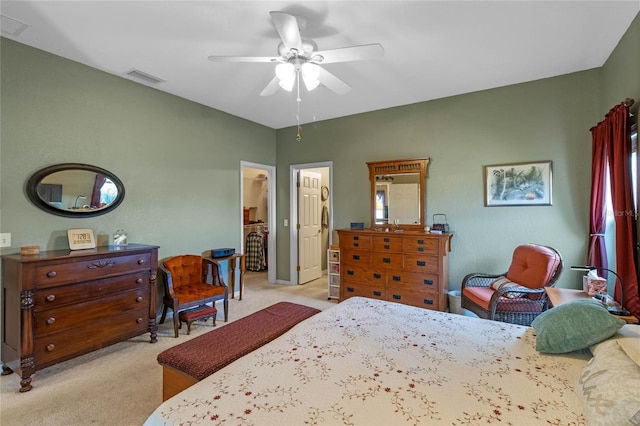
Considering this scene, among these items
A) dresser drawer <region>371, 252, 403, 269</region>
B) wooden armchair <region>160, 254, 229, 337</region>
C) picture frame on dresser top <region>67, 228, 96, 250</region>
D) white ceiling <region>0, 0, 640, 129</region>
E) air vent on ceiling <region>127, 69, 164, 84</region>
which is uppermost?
air vent on ceiling <region>127, 69, 164, 84</region>

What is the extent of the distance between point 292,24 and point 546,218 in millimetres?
3474

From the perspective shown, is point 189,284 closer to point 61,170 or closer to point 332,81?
point 61,170

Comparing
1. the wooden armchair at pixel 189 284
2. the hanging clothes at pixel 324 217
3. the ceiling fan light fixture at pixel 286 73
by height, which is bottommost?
the wooden armchair at pixel 189 284

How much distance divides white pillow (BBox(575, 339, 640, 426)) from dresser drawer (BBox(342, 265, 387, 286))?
2743 mm

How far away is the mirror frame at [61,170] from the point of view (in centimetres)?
272

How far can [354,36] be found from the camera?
2578 mm

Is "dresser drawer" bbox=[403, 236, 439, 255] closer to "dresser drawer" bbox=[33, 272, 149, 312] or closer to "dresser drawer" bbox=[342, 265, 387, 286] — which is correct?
"dresser drawer" bbox=[342, 265, 387, 286]

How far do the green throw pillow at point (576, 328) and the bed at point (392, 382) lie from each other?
6 centimetres

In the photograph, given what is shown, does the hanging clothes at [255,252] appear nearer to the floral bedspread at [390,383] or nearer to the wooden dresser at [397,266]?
the wooden dresser at [397,266]

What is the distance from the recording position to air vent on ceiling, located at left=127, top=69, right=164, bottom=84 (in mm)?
3252

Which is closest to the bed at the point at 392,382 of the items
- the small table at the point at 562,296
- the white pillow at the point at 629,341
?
the white pillow at the point at 629,341

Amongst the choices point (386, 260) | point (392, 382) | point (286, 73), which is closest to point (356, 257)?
point (386, 260)

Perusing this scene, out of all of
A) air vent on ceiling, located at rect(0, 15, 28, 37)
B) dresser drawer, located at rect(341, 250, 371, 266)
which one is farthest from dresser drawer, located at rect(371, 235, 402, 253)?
air vent on ceiling, located at rect(0, 15, 28, 37)

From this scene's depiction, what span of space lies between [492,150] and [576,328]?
9.17 ft
